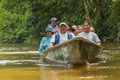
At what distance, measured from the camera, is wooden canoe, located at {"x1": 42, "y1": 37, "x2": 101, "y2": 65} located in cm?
1087

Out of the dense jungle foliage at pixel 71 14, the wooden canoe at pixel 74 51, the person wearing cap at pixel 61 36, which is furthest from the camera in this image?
the dense jungle foliage at pixel 71 14

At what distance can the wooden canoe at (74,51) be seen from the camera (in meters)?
10.9

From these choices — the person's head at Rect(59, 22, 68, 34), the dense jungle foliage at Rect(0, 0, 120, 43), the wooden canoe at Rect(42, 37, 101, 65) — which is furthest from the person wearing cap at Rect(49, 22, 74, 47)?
the dense jungle foliage at Rect(0, 0, 120, 43)

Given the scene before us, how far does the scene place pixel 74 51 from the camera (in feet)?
36.0

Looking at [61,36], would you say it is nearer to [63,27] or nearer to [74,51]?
[63,27]

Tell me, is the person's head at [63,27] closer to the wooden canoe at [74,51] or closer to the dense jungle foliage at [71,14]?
the wooden canoe at [74,51]

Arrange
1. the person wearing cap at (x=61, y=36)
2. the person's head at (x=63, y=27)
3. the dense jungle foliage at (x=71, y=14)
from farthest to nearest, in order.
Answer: the dense jungle foliage at (x=71, y=14)
the person wearing cap at (x=61, y=36)
the person's head at (x=63, y=27)

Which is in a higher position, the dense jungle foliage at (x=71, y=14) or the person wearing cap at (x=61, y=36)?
the dense jungle foliage at (x=71, y=14)

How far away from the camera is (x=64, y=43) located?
36.0 feet

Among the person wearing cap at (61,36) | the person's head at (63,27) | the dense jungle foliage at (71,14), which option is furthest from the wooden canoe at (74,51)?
the dense jungle foliage at (71,14)

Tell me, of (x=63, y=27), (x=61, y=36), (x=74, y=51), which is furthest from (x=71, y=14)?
(x=74, y=51)

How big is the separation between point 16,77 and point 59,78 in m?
0.96

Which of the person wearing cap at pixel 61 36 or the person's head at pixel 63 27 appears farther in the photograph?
the person wearing cap at pixel 61 36

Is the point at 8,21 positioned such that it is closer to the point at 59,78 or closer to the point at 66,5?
the point at 66,5
